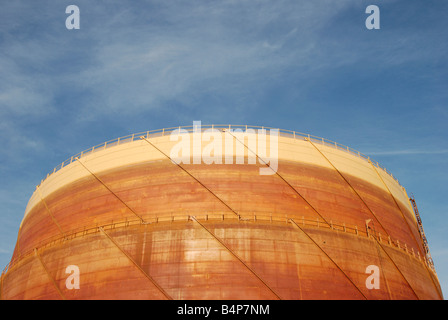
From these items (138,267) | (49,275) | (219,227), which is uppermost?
(219,227)

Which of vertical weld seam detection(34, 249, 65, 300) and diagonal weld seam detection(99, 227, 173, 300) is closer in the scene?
diagonal weld seam detection(99, 227, 173, 300)

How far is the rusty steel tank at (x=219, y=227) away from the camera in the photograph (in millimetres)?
18438

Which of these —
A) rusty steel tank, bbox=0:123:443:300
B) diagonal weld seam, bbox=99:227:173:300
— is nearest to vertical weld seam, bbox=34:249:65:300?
rusty steel tank, bbox=0:123:443:300

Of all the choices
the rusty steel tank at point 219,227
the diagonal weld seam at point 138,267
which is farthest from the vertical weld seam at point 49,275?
the diagonal weld seam at point 138,267

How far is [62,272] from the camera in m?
20.1

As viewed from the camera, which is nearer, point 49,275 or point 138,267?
point 138,267

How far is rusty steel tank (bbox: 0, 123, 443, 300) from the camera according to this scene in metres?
18.4

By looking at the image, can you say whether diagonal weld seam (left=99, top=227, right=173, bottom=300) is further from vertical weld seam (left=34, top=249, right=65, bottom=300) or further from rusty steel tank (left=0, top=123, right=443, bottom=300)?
vertical weld seam (left=34, top=249, right=65, bottom=300)

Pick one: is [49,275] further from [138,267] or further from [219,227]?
[219,227]

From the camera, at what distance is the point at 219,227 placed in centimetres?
1942

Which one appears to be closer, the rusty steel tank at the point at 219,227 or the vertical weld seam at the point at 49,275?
the rusty steel tank at the point at 219,227

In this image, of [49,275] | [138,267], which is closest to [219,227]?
[138,267]

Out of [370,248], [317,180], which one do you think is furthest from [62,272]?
[370,248]

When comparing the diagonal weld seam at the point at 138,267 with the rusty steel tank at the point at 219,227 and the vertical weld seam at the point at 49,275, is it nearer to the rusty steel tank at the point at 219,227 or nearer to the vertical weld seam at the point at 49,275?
the rusty steel tank at the point at 219,227
